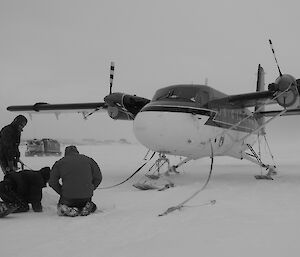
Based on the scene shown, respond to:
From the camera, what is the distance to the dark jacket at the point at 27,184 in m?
5.82

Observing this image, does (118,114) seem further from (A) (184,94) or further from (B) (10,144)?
(B) (10,144)

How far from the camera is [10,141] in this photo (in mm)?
7992

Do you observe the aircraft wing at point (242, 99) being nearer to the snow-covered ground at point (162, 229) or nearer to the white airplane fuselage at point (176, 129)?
the white airplane fuselage at point (176, 129)

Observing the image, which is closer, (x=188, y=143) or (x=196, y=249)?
(x=196, y=249)

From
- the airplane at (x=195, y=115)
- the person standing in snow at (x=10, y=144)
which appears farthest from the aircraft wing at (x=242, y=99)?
the person standing in snow at (x=10, y=144)

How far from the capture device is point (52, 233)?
4418 millimetres

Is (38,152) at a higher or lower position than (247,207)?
lower

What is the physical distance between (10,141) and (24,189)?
2498 millimetres

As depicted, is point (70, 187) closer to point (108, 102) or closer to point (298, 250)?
point (298, 250)

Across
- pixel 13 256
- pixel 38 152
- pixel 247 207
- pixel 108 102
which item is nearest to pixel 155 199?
pixel 247 207

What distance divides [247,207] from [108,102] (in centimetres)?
764

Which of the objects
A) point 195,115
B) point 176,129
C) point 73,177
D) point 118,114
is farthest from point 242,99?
point 73,177

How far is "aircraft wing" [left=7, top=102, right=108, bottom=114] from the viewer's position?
1461cm

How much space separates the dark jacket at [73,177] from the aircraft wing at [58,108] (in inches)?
338
